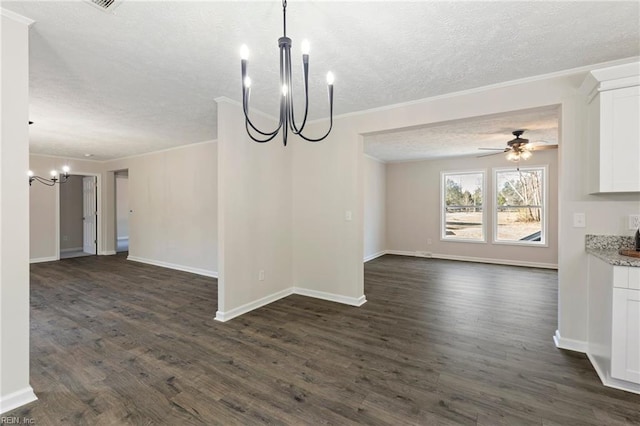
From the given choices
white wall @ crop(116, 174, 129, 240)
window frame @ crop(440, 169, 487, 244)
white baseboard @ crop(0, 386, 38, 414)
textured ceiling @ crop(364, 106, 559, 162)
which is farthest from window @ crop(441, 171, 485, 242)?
white wall @ crop(116, 174, 129, 240)

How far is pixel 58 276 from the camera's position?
546cm

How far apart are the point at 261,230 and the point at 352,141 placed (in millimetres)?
1711

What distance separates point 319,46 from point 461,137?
12.6 feet

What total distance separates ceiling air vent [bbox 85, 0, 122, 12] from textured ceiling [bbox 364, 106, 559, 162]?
2.91 m

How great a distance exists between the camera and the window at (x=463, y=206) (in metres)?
6.97

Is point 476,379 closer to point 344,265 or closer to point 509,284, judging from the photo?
point 344,265

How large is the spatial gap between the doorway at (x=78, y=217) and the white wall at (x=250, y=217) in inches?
261

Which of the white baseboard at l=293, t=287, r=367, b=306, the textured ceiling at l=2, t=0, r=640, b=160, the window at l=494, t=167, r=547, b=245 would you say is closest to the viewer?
the textured ceiling at l=2, t=0, r=640, b=160

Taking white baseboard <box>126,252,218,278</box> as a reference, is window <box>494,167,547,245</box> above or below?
above

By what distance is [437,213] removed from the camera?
741cm

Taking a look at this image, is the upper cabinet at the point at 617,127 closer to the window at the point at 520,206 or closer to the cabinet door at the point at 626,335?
the cabinet door at the point at 626,335

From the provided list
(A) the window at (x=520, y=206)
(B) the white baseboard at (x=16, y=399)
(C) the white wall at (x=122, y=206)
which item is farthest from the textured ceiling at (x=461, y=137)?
(C) the white wall at (x=122, y=206)

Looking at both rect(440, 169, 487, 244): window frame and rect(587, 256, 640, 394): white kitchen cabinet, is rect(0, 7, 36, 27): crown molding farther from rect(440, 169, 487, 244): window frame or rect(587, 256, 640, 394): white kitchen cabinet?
rect(440, 169, 487, 244): window frame

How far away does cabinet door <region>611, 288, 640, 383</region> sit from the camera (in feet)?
6.57
